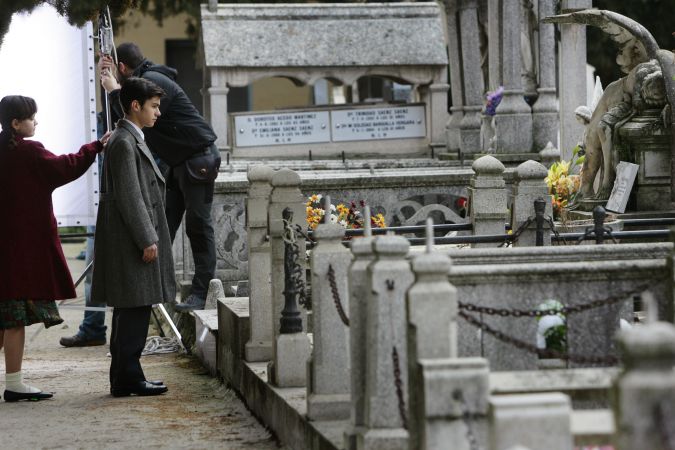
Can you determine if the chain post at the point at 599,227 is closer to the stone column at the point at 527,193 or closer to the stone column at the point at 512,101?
the stone column at the point at 527,193

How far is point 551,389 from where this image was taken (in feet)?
16.9

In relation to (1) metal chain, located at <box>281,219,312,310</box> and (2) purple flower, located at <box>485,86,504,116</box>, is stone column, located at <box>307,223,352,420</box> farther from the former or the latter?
(2) purple flower, located at <box>485,86,504,116</box>

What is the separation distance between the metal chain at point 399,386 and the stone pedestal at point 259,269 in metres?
2.98

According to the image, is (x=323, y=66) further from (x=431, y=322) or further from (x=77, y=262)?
(x=431, y=322)

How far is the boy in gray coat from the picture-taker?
8883 mm

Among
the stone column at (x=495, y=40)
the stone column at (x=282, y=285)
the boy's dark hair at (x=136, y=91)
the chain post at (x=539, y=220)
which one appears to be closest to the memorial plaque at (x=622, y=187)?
the chain post at (x=539, y=220)

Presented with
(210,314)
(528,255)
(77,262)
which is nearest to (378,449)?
(528,255)

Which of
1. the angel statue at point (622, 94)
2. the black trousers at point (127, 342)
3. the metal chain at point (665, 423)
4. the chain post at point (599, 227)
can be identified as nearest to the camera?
the metal chain at point (665, 423)

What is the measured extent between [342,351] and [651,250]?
1.68m

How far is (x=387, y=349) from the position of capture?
5945mm

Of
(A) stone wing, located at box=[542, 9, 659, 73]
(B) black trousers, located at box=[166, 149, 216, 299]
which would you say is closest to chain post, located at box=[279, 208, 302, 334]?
(B) black trousers, located at box=[166, 149, 216, 299]

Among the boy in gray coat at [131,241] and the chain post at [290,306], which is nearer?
the chain post at [290,306]

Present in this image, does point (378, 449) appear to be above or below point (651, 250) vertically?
below

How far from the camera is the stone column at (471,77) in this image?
2039cm
